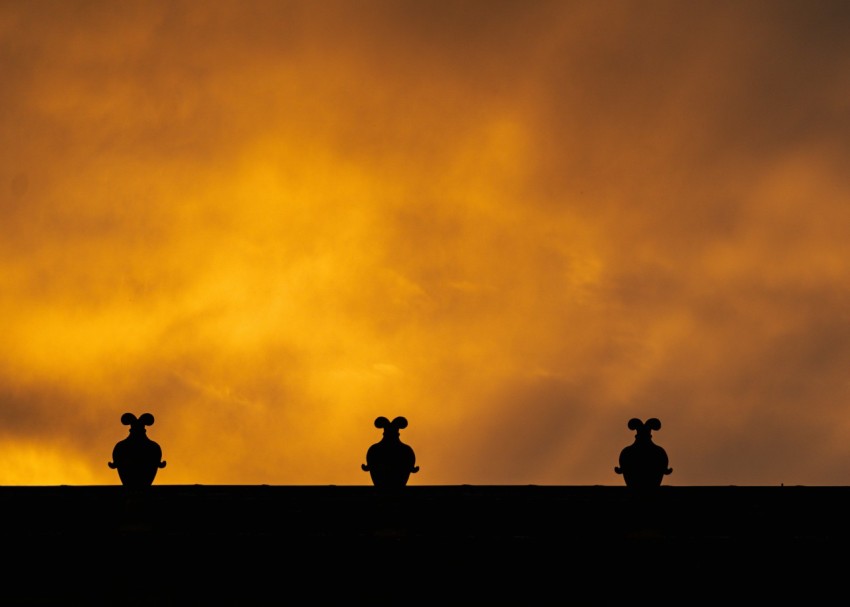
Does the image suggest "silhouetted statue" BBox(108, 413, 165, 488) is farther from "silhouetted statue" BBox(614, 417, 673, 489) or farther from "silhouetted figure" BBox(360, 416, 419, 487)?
"silhouetted statue" BBox(614, 417, 673, 489)

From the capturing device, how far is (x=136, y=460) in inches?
1014

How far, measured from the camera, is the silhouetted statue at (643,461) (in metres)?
25.2

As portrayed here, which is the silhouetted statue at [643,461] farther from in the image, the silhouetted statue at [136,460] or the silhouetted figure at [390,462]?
the silhouetted statue at [136,460]
